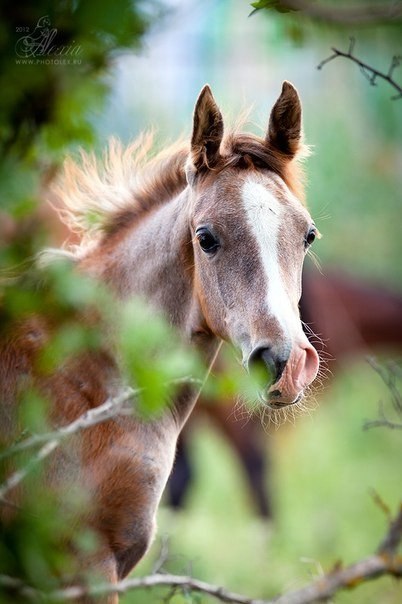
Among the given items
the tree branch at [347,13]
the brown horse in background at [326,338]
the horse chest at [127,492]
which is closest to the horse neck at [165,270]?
the horse chest at [127,492]

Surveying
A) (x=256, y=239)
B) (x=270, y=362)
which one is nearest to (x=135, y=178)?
(x=256, y=239)

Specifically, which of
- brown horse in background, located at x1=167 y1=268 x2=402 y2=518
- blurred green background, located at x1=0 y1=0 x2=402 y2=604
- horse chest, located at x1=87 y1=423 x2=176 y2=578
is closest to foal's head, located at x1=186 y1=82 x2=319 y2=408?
blurred green background, located at x1=0 y1=0 x2=402 y2=604

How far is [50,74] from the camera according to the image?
164 cm

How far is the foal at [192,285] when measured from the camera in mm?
2617

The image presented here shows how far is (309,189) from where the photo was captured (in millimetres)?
13656

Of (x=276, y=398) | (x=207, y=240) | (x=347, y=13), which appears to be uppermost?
(x=347, y=13)

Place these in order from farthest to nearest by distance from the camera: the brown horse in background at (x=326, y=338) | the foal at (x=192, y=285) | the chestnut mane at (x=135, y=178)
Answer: the brown horse in background at (x=326, y=338), the chestnut mane at (x=135, y=178), the foal at (x=192, y=285)

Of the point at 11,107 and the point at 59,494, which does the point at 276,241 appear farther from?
the point at 11,107

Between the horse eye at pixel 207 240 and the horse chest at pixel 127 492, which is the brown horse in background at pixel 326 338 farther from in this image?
the horse eye at pixel 207 240

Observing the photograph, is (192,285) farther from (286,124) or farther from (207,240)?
(286,124)

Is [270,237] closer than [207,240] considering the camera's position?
Yes

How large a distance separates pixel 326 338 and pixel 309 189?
596cm

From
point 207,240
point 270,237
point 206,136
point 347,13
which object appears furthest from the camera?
point 206,136

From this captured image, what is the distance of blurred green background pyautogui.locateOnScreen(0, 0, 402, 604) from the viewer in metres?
1.72
